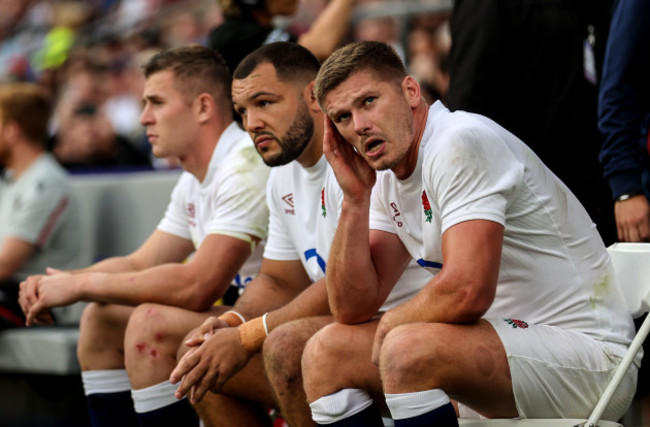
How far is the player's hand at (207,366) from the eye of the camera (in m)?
2.94

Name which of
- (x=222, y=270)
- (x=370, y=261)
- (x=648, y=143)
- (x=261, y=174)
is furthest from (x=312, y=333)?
(x=648, y=143)

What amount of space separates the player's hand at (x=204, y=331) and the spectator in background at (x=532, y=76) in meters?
1.10

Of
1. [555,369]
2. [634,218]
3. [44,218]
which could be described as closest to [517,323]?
[555,369]

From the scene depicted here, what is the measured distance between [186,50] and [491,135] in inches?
70.6

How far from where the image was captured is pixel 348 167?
271cm

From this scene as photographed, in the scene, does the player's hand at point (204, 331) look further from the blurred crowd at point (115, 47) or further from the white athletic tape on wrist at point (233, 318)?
the blurred crowd at point (115, 47)

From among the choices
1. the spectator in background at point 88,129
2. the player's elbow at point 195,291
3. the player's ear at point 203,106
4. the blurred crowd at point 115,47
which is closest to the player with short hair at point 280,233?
the player's elbow at point 195,291

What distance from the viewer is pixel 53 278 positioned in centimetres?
364

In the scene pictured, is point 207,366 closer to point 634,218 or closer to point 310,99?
point 310,99

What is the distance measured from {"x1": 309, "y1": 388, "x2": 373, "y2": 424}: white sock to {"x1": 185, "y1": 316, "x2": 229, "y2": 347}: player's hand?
60 centimetres

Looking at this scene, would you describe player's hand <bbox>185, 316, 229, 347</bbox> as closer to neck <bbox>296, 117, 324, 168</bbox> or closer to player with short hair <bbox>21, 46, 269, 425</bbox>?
player with short hair <bbox>21, 46, 269, 425</bbox>

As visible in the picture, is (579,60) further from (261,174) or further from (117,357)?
(117,357)

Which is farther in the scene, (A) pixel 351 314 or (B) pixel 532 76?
(B) pixel 532 76

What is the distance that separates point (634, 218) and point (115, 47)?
21.2 feet
